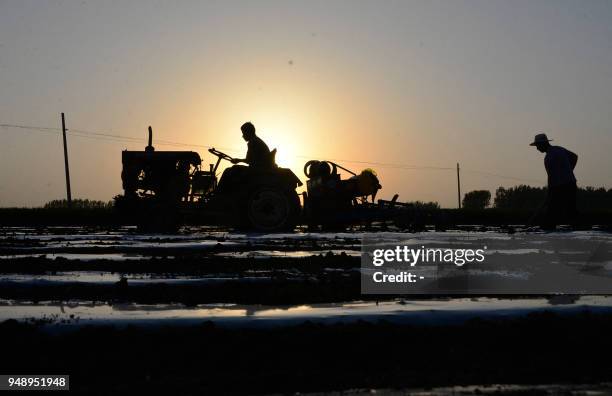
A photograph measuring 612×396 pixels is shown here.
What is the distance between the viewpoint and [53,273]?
8156mm

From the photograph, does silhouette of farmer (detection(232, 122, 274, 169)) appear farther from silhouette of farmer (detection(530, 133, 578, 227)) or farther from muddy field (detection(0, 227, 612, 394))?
muddy field (detection(0, 227, 612, 394))

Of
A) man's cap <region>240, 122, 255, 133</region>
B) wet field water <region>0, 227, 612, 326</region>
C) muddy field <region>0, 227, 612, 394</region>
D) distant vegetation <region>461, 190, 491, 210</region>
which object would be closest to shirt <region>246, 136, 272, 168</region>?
man's cap <region>240, 122, 255, 133</region>

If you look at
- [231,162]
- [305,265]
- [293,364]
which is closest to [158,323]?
[293,364]

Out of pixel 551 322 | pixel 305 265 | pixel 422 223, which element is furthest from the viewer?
pixel 422 223

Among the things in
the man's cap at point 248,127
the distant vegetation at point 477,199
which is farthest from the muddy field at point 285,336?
the distant vegetation at point 477,199

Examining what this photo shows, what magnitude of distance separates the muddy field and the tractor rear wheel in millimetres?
9601

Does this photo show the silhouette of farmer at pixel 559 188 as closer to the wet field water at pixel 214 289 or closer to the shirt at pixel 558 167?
the shirt at pixel 558 167

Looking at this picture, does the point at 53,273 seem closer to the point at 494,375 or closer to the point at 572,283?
the point at 572,283

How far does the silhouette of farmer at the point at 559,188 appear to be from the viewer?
16.1m

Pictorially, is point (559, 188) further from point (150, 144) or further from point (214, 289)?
point (214, 289)

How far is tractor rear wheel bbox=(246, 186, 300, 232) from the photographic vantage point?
17.2 meters

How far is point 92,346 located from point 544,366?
1.97 m
